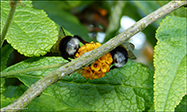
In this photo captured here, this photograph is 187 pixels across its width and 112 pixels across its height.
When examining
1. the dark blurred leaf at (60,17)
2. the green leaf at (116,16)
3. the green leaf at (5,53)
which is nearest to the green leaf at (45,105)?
the green leaf at (5,53)

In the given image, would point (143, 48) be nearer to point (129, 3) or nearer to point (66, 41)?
point (129, 3)

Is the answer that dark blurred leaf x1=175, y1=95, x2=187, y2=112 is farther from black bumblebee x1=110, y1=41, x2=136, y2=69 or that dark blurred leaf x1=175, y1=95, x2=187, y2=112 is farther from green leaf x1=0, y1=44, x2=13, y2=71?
green leaf x1=0, y1=44, x2=13, y2=71

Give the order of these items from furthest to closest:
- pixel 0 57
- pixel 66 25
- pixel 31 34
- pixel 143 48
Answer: pixel 143 48 < pixel 66 25 < pixel 0 57 < pixel 31 34

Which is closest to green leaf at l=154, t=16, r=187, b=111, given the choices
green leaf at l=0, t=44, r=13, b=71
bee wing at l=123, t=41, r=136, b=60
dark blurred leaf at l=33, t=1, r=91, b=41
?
bee wing at l=123, t=41, r=136, b=60

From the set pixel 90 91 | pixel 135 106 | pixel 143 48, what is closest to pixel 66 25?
pixel 90 91

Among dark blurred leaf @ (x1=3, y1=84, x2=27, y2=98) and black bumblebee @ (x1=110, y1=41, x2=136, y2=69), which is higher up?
black bumblebee @ (x1=110, y1=41, x2=136, y2=69)
